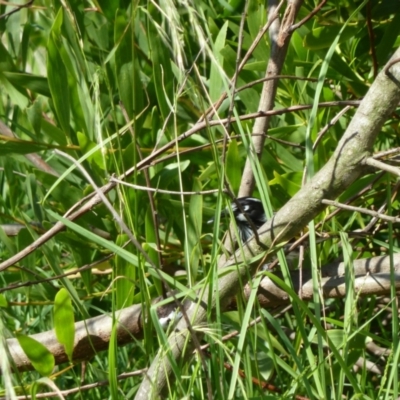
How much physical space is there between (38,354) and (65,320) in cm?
9

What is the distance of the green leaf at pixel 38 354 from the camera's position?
4.20 ft

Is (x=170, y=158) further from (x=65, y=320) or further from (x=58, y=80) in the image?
(x=65, y=320)

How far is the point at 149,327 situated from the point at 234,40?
111 cm

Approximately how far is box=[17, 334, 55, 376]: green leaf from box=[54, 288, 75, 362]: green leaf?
0.22 feet

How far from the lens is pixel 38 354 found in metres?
1.31

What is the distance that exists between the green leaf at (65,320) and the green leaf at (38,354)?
7 cm

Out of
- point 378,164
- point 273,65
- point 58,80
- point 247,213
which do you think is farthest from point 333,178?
point 58,80

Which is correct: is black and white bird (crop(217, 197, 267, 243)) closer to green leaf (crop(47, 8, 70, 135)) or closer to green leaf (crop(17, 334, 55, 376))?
green leaf (crop(47, 8, 70, 135))

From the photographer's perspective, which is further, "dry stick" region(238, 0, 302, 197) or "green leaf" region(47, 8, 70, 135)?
"green leaf" region(47, 8, 70, 135)

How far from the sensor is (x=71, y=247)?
→ 5.98 ft

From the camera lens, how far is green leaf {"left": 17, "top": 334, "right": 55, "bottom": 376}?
1280 millimetres

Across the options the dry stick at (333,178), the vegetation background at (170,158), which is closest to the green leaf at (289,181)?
the vegetation background at (170,158)

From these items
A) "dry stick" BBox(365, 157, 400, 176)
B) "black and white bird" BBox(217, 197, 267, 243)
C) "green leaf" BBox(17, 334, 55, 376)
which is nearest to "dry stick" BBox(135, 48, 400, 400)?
Answer: "dry stick" BBox(365, 157, 400, 176)

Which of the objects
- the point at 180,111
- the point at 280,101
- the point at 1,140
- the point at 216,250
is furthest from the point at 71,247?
the point at 216,250
